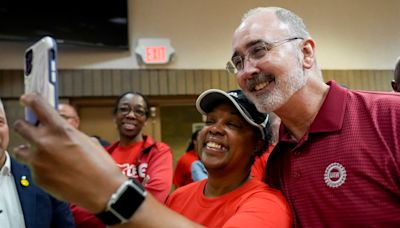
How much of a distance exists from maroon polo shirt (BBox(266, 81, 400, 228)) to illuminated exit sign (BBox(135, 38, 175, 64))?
13.2 feet

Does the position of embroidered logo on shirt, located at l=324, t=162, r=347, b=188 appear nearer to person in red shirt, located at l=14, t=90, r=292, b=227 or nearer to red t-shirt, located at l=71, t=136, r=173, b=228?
person in red shirt, located at l=14, t=90, r=292, b=227

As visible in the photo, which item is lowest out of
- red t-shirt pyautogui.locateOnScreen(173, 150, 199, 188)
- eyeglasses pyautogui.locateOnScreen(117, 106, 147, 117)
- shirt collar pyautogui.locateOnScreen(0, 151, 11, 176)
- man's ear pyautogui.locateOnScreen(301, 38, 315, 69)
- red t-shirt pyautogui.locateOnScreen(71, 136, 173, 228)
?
red t-shirt pyautogui.locateOnScreen(173, 150, 199, 188)

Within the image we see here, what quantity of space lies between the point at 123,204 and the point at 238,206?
0.64 metres

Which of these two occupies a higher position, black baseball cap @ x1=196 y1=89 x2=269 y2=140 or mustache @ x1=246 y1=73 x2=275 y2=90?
mustache @ x1=246 y1=73 x2=275 y2=90

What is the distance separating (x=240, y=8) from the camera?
5.58 metres

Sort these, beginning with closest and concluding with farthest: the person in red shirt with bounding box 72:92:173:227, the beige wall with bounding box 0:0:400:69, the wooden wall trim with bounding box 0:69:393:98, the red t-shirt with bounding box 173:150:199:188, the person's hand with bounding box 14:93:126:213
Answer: the person's hand with bounding box 14:93:126:213
the person in red shirt with bounding box 72:92:173:227
the red t-shirt with bounding box 173:150:199:188
the wooden wall trim with bounding box 0:69:393:98
the beige wall with bounding box 0:0:400:69

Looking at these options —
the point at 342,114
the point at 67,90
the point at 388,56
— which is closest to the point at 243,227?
the point at 342,114

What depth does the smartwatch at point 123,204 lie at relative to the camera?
645 mm

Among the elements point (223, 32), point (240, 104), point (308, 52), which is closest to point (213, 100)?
point (240, 104)

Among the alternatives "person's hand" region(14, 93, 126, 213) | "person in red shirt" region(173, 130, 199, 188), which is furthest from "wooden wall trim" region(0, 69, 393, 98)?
"person's hand" region(14, 93, 126, 213)

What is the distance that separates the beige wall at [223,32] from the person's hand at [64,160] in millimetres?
4588

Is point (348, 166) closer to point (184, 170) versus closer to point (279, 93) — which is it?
point (279, 93)

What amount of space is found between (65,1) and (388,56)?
4581mm

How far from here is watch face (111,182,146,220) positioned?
65 cm
